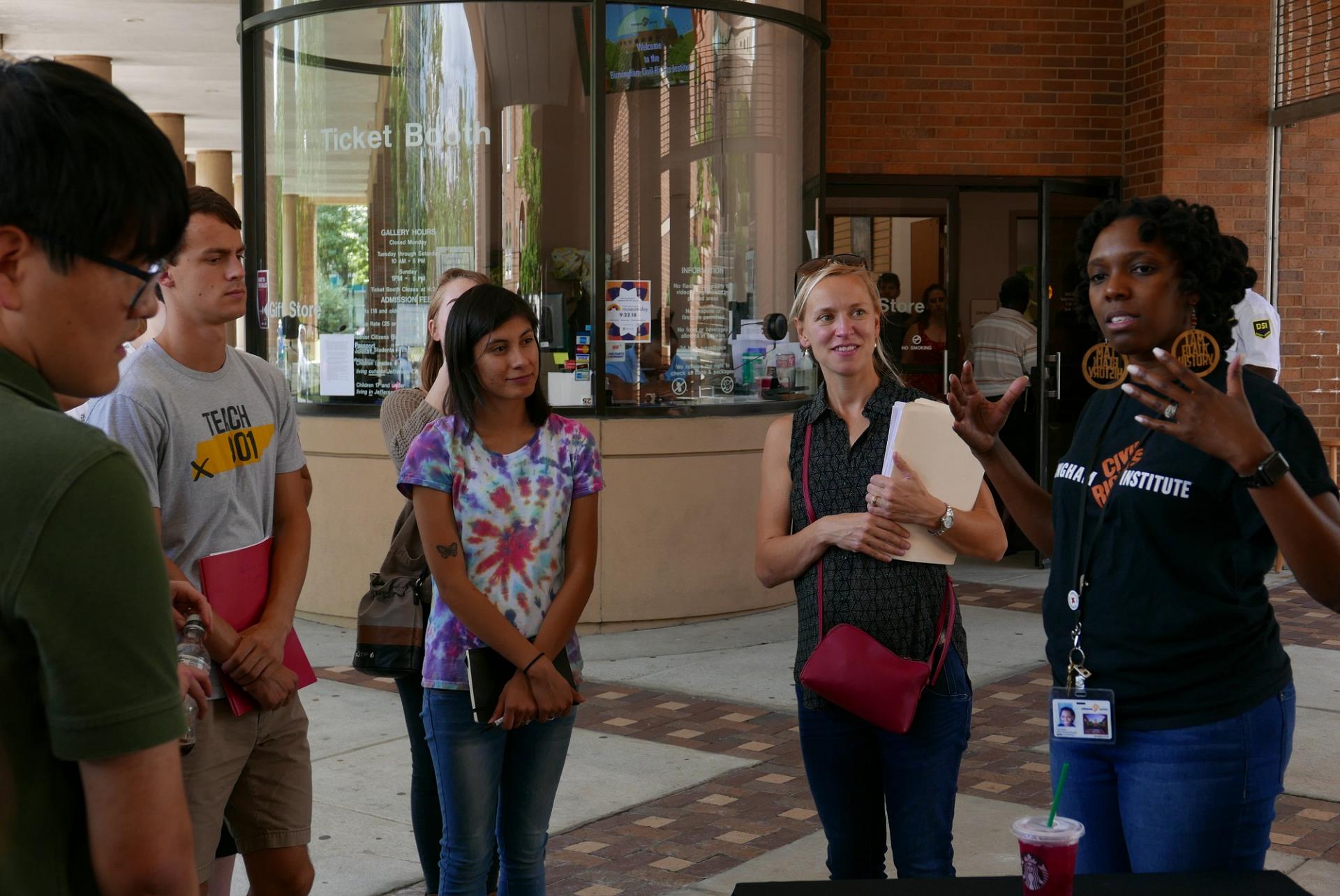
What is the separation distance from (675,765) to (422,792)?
5.54 feet

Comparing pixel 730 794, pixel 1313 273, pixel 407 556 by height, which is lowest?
pixel 730 794

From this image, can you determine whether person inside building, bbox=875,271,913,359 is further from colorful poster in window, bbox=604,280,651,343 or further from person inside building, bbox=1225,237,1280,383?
colorful poster in window, bbox=604,280,651,343

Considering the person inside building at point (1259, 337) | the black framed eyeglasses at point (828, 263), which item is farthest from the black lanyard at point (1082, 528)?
the person inside building at point (1259, 337)

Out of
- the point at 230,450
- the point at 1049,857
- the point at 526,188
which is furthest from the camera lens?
the point at 526,188

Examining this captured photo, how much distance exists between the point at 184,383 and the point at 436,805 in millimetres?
1452

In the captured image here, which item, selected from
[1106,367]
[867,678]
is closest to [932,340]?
[867,678]

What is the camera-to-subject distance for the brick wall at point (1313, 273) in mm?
9703

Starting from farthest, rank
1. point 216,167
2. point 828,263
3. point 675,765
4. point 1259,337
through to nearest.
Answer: point 216,167, point 1259,337, point 675,765, point 828,263

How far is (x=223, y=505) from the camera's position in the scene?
2.87 metres

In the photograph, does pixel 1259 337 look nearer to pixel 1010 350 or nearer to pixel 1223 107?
pixel 1010 350

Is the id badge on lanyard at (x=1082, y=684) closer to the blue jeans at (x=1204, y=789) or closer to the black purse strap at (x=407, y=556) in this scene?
the blue jeans at (x=1204, y=789)

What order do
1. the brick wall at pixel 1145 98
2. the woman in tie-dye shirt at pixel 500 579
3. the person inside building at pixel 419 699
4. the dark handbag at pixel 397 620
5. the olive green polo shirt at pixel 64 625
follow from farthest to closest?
the brick wall at pixel 1145 98 < the person inside building at pixel 419 699 < the dark handbag at pixel 397 620 < the woman in tie-dye shirt at pixel 500 579 < the olive green polo shirt at pixel 64 625

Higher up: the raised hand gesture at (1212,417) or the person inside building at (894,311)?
the person inside building at (894,311)

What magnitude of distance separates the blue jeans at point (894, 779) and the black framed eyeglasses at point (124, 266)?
1994 millimetres
